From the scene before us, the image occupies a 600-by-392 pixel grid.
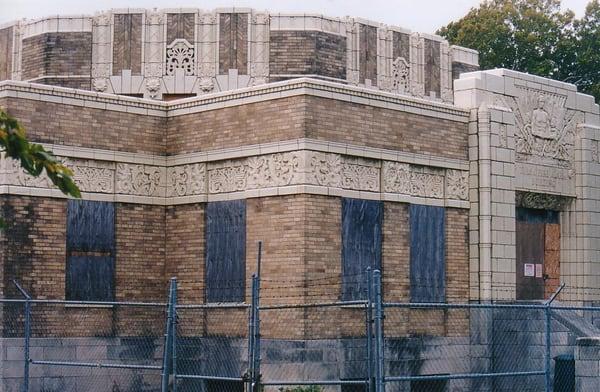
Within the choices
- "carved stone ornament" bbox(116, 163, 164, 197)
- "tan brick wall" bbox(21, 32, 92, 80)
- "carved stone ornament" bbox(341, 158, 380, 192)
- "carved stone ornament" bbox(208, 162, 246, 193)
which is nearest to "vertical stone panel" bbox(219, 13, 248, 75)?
"tan brick wall" bbox(21, 32, 92, 80)

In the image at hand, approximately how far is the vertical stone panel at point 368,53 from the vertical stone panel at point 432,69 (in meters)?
1.64

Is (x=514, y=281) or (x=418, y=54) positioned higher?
(x=418, y=54)

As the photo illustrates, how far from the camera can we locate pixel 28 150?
10.2 meters

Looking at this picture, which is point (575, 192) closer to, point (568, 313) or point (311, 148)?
point (568, 313)

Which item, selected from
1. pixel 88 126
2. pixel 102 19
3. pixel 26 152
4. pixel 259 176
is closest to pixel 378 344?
pixel 26 152

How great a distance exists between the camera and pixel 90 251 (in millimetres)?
23125

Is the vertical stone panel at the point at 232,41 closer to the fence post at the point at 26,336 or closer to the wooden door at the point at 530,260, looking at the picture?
the wooden door at the point at 530,260

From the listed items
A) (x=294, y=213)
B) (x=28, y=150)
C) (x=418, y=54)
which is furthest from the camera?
(x=418, y=54)

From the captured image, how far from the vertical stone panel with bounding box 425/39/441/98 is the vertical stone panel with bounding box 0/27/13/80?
9771 mm

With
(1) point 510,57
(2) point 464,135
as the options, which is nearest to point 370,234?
(2) point 464,135

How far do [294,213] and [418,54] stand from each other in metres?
8.77

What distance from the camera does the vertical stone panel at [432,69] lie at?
29438mm

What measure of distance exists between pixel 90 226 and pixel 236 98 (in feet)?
11.9

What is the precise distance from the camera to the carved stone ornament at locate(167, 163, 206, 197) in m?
23.8
